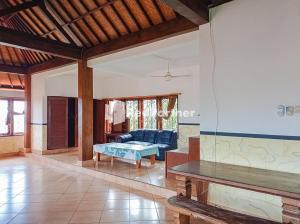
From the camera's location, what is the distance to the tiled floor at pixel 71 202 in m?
3.22

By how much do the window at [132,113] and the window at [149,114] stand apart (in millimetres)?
389

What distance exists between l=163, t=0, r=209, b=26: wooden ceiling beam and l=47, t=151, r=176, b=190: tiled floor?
8.81 ft

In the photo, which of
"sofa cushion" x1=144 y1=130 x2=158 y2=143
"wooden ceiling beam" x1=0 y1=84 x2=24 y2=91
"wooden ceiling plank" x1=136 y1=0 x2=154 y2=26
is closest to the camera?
"wooden ceiling plank" x1=136 y1=0 x2=154 y2=26

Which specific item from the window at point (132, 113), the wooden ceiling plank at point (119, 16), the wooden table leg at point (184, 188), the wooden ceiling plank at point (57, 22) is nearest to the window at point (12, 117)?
the window at point (132, 113)

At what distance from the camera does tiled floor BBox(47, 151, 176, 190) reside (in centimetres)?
443

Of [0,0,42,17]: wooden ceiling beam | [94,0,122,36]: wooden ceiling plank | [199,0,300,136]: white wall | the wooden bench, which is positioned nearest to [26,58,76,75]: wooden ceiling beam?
[0,0,42,17]: wooden ceiling beam

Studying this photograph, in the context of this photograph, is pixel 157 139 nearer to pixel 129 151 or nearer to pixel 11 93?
pixel 129 151

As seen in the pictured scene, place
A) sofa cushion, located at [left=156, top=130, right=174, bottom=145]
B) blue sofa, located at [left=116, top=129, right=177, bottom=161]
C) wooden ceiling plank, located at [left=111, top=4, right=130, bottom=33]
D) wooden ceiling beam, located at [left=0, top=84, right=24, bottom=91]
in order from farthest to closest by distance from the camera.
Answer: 1. wooden ceiling beam, located at [left=0, top=84, right=24, bottom=91]
2. sofa cushion, located at [left=156, top=130, right=174, bottom=145]
3. blue sofa, located at [left=116, top=129, right=177, bottom=161]
4. wooden ceiling plank, located at [left=111, top=4, right=130, bottom=33]

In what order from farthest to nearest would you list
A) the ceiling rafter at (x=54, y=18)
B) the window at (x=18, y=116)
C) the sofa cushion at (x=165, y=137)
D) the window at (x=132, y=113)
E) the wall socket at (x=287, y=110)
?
the window at (x=132, y=113)
the window at (x=18, y=116)
the sofa cushion at (x=165, y=137)
the ceiling rafter at (x=54, y=18)
the wall socket at (x=287, y=110)

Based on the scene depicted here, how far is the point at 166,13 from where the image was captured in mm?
3998

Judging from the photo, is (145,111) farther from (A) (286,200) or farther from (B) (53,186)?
(A) (286,200)

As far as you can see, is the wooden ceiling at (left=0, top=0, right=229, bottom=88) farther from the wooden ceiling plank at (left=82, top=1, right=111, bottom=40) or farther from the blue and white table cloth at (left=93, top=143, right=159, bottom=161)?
the blue and white table cloth at (left=93, top=143, right=159, bottom=161)

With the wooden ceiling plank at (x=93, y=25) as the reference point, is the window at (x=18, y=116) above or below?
below

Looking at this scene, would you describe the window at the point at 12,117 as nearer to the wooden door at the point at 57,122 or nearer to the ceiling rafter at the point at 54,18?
the wooden door at the point at 57,122
